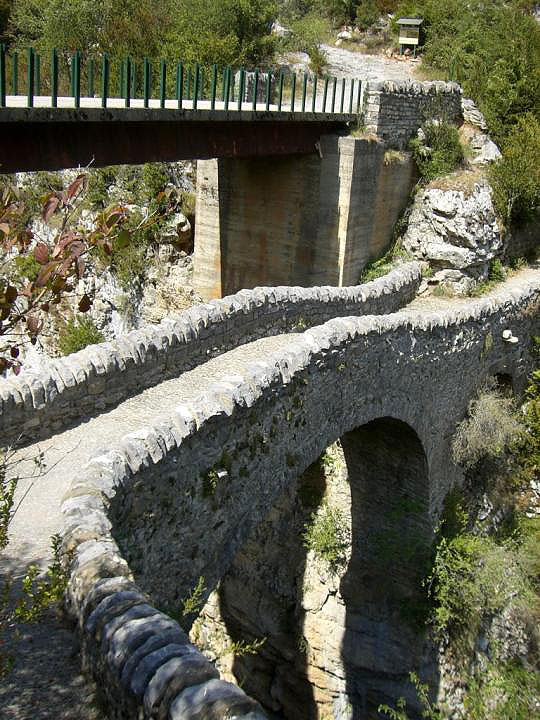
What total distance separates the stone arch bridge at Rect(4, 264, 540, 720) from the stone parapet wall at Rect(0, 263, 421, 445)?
0.07 ft

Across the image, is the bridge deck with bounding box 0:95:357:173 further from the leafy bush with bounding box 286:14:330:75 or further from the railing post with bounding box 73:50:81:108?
the leafy bush with bounding box 286:14:330:75

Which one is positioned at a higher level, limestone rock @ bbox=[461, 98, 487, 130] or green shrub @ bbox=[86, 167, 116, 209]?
limestone rock @ bbox=[461, 98, 487, 130]

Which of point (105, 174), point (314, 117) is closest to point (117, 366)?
point (314, 117)

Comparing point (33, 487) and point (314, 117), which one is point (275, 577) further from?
point (314, 117)

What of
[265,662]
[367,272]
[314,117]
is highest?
[314,117]

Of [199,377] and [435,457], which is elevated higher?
[199,377]

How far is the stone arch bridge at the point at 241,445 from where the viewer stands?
3828 millimetres

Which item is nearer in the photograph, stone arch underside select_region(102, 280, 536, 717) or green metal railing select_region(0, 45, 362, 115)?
stone arch underside select_region(102, 280, 536, 717)

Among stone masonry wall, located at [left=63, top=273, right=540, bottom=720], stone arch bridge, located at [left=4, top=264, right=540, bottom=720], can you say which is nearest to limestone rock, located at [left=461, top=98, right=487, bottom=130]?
stone arch bridge, located at [left=4, top=264, right=540, bottom=720]

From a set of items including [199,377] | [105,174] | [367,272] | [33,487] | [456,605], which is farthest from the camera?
[105,174]

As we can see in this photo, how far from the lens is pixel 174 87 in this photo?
19438 mm

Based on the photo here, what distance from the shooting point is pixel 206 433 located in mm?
6418

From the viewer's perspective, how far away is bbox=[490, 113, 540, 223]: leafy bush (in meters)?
17.1

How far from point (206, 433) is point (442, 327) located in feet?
19.1
